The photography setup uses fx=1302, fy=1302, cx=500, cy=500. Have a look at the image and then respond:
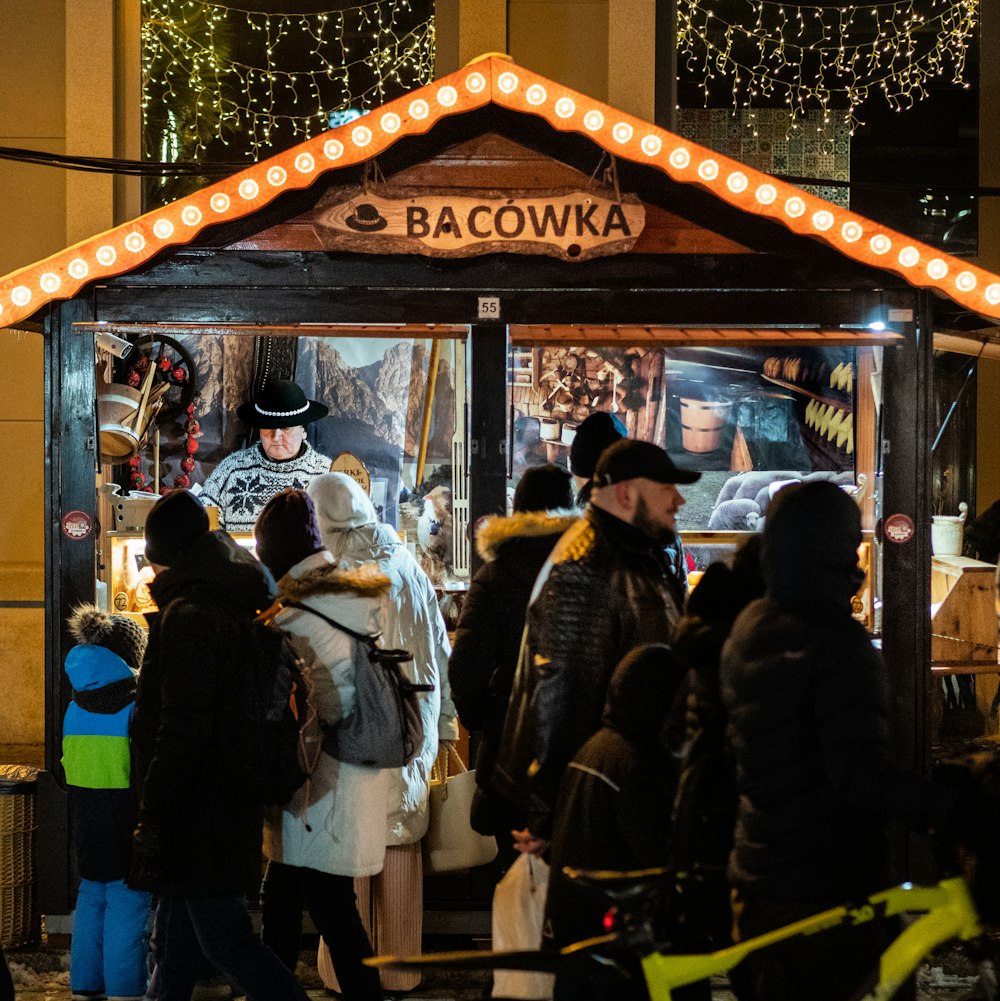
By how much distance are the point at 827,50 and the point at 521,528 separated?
35.2 ft

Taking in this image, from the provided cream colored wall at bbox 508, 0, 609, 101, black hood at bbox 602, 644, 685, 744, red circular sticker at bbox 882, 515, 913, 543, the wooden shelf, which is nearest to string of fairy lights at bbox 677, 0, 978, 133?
cream colored wall at bbox 508, 0, 609, 101

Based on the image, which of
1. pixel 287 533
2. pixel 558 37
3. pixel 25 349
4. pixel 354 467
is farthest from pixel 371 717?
pixel 25 349

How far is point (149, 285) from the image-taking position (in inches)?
262

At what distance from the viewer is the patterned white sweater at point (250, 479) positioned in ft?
29.8

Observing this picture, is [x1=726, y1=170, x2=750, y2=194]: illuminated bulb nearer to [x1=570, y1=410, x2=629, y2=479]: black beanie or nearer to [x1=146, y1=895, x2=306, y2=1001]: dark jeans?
[x1=570, y1=410, x2=629, y2=479]: black beanie

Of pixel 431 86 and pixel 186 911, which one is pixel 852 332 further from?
pixel 186 911

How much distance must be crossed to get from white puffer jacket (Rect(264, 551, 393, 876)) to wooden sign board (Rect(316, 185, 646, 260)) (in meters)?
2.09

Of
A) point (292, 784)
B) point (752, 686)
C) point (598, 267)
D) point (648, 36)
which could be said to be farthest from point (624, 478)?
point (648, 36)

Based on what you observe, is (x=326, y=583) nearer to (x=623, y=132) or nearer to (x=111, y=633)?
(x=111, y=633)

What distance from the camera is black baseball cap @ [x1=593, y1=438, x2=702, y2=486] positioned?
4.27 m

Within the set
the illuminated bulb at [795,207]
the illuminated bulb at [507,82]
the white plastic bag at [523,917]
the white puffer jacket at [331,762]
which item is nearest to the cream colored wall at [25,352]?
the illuminated bulb at [507,82]

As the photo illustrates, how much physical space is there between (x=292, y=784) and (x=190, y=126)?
906 centimetres

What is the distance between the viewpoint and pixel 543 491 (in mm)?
5453

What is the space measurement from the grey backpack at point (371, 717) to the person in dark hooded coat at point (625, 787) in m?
1.40
